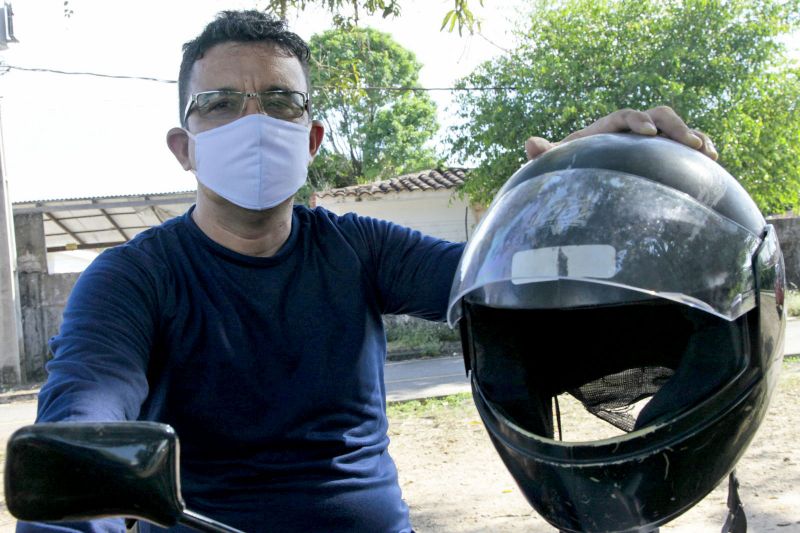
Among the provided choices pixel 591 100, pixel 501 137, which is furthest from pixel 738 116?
pixel 501 137

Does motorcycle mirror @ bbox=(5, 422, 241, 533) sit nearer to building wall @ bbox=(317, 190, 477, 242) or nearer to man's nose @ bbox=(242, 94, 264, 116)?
man's nose @ bbox=(242, 94, 264, 116)

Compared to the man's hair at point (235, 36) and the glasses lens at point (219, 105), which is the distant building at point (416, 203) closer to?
the man's hair at point (235, 36)

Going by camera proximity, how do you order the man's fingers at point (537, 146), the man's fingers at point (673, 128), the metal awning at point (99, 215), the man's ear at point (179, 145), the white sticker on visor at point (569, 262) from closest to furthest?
the white sticker on visor at point (569, 262), the man's fingers at point (673, 128), the man's fingers at point (537, 146), the man's ear at point (179, 145), the metal awning at point (99, 215)

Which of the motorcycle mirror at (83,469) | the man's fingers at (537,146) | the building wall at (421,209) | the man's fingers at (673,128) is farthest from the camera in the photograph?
the building wall at (421,209)

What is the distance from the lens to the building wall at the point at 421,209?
861 inches

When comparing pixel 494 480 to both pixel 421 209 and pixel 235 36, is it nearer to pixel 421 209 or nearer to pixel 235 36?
pixel 235 36

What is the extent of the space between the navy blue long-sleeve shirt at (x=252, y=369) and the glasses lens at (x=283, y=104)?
0.38 meters

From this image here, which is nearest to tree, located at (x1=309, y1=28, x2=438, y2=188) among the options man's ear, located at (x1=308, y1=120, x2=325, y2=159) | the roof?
the roof

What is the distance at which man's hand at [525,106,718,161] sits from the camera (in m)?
1.76

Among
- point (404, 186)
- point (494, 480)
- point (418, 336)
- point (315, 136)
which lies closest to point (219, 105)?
point (315, 136)

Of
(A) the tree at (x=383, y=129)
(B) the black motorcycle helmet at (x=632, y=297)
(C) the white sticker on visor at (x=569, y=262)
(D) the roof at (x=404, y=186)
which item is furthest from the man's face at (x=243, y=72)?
(A) the tree at (x=383, y=129)

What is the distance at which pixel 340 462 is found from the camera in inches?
79.6

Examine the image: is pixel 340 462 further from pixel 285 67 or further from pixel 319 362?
pixel 285 67

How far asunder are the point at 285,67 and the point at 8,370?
1347 centimetres
